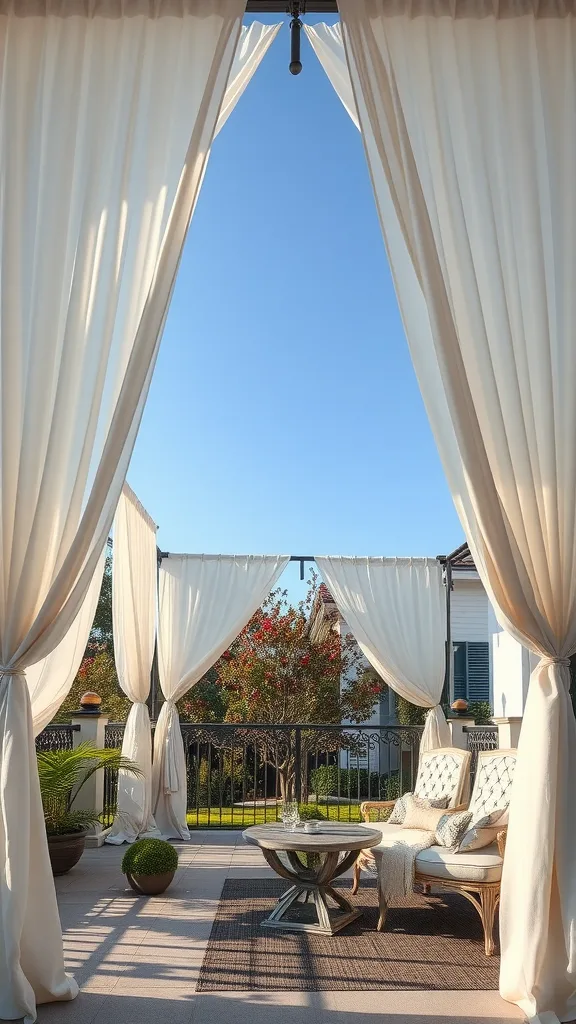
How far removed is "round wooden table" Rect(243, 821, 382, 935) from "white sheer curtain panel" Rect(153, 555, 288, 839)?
10.1 feet

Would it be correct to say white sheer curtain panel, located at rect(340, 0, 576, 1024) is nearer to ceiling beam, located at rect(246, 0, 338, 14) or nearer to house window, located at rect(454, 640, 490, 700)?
ceiling beam, located at rect(246, 0, 338, 14)

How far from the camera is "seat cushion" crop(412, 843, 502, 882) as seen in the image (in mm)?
4480

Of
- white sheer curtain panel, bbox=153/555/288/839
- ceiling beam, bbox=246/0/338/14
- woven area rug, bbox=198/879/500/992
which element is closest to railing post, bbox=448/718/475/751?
white sheer curtain panel, bbox=153/555/288/839

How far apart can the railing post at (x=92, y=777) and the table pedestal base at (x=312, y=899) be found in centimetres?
260

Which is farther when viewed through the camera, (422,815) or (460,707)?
(460,707)

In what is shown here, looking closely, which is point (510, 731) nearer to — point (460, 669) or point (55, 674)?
point (55, 674)

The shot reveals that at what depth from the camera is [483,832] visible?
4684mm

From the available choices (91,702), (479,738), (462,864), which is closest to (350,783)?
(479,738)

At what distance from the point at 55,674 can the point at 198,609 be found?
3.13 metres

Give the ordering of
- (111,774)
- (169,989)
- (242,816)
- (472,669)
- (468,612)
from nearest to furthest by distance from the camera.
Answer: (169,989)
(111,774)
(242,816)
(472,669)
(468,612)

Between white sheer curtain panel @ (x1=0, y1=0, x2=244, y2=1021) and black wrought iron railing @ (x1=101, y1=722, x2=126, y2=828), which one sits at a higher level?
white sheer curtain panel @ (x1=0, y1=0, x2=244, y2=1021)

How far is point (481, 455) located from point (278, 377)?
7.32m

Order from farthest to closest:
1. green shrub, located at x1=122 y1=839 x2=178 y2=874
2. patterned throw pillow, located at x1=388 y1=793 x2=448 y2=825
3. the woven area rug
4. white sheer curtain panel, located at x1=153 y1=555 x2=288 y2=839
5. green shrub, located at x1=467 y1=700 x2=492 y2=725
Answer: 1. green shrub, located at x1=467 y1=700 x2=492 y2=725
2. white sheer curtain panel, located at x1=153 y1=555 x2=288 y2=839
3. patterned throw pillow, located at x1=388 y1=793 x2=448 y2=825
4. green shrub, located at x1=122 y1=839 x2=178 y2=874
5. the woven area rug

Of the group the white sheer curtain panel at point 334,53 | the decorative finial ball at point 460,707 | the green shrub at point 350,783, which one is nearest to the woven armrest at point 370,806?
the decorative finial ball at point 460,707
